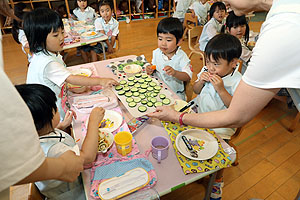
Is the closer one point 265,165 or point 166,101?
point 166,101

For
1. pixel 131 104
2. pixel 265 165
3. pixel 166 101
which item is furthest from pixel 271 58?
pixel 265 165

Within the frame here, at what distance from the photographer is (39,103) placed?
0.89m

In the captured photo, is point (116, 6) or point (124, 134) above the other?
point (116, 6)

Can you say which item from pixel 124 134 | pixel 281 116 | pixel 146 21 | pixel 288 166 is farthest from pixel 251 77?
pixel 146 21

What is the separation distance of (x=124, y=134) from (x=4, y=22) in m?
5.73

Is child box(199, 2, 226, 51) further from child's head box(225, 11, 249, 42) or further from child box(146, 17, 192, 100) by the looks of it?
child box(146, 17, 192, 100)

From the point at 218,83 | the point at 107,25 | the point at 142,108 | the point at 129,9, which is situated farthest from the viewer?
the point at 129,9

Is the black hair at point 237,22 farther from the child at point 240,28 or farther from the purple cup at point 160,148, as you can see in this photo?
the purple cup at point 160,148

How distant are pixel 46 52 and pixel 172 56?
1.05 metres

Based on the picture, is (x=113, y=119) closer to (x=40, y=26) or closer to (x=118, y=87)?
(x=118, y=87)

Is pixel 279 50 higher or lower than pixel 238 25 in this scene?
higher

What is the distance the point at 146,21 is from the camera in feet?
19.6

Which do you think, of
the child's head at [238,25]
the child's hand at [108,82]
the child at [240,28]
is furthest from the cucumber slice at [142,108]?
the child's head at [238,25]

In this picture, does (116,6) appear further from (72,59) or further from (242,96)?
(242,96)
